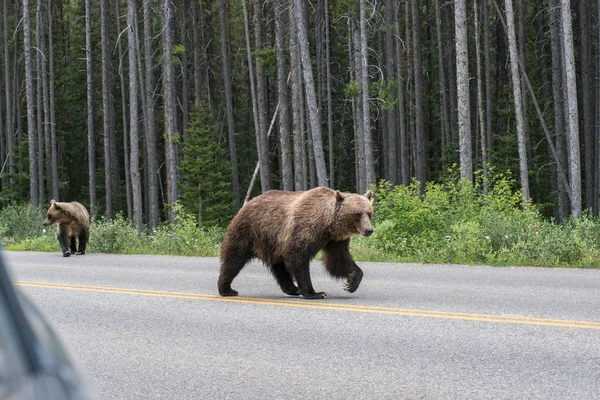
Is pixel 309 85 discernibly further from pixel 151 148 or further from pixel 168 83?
pixel 151 148

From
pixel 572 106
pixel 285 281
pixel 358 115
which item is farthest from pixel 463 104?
pixel 358 115

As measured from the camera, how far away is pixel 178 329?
279 inches

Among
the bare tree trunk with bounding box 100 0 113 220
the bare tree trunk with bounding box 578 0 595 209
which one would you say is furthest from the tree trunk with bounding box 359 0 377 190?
the bare tree trunk with bounding box 100 0 113 220

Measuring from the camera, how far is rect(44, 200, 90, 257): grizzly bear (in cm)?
1623

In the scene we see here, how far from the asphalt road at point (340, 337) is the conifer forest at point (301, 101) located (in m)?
11.1

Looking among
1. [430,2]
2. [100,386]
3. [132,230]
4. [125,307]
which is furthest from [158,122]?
[100,386]

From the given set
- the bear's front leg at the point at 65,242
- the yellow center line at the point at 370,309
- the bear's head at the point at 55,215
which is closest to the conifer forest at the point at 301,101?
the bear's front leg at the point at 65,242

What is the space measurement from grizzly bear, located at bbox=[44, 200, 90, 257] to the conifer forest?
6765 millimetres

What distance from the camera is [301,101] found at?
90.1 ft

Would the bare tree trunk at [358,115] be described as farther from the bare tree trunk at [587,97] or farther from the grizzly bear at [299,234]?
the grizzly bear at [299,234]

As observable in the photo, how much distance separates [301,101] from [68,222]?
42.9 ft

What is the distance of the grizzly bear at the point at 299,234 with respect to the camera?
809 centimetres

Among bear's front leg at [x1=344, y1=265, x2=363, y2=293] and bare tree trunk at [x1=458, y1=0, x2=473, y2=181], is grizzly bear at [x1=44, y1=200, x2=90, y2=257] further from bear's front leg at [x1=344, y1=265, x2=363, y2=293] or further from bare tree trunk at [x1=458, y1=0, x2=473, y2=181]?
bare tree trunk at [x1=458, y1=0, x2=473, y2=181]

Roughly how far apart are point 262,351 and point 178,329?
→ 4.58 ft
